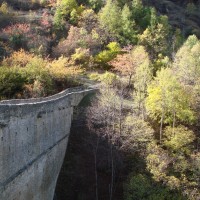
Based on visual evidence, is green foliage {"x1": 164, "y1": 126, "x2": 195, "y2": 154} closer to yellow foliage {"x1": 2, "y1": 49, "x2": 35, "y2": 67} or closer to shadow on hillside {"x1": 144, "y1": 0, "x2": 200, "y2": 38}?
yellow foliage {"x1": 2, "y1": 49, "x2": 35, "y2": 67}

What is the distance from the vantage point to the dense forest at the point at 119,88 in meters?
28.7

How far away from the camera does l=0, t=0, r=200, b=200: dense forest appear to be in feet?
94.1

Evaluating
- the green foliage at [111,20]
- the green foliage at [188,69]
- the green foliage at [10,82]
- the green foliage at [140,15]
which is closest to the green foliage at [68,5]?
the green foliage at [111,20]

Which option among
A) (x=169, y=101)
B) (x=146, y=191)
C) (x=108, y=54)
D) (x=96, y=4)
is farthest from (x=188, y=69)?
(x=96, y=4)

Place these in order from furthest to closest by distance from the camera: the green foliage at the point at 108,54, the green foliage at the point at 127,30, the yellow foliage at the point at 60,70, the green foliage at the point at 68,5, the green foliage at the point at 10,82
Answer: the green foliage at the point at 68,5
the green foliage at the point at 127,30
the green foliage at the point at 108,54
the yellow foliage at the point at 60,70
the green foliage at the point at 10,82

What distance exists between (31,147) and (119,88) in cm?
1994

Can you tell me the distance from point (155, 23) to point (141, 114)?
23.9 metres

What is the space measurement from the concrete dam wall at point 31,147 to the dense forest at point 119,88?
135 inches

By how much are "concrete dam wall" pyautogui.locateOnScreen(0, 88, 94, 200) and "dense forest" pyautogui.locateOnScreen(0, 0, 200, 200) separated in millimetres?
3438

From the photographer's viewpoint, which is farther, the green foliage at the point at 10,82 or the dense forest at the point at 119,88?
the green foliage at the point at 10,82

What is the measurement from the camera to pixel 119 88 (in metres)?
39.1

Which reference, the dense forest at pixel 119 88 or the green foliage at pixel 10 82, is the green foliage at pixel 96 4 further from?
the green foliage at pixel 10 82

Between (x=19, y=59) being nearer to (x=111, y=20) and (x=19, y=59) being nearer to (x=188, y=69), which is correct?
(x=188, y=69)

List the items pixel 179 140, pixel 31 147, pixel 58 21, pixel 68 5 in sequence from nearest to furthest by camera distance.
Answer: pixel 31 147, pixel 179 140, pixel 58 21, pixel 68 5
